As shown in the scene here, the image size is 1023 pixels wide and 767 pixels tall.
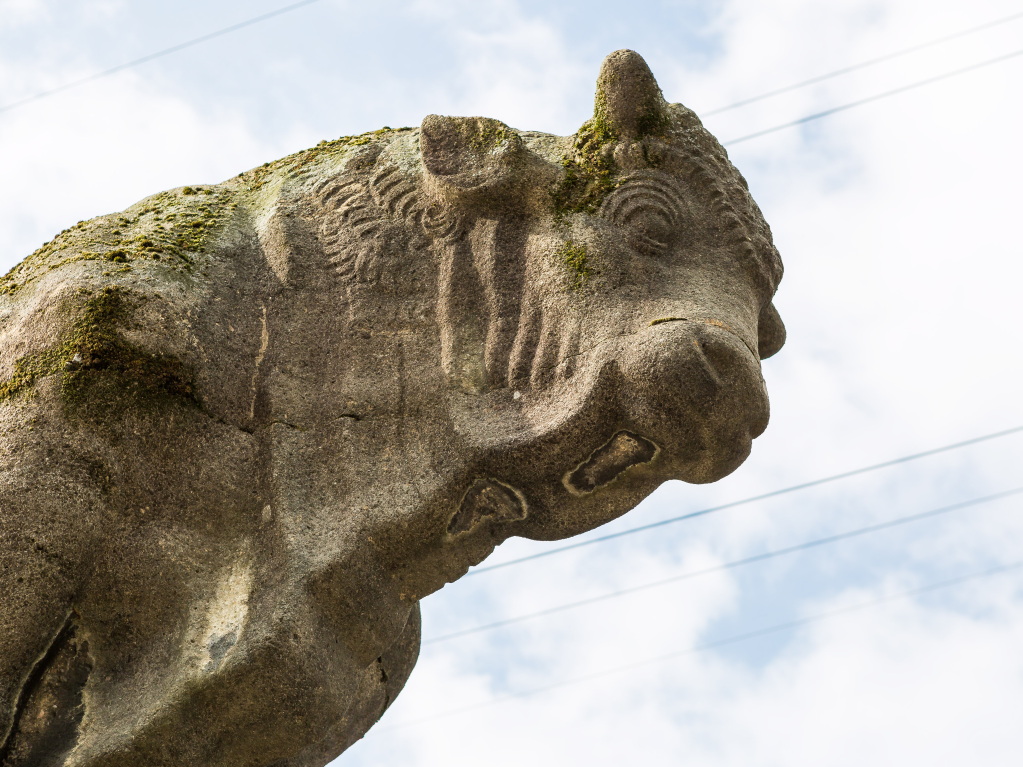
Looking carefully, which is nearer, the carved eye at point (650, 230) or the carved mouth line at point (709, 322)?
the carved mouth line at point (709, 322)

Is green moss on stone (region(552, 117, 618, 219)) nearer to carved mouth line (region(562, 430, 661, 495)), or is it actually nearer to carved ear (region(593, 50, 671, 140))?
carved ear (region(593, 50, 671, 140))

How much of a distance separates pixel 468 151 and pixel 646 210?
518mm

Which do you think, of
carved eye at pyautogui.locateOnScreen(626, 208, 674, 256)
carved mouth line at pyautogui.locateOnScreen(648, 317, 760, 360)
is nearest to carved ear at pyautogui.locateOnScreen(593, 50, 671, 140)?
carved eye at pyautogui.locateOnScreen(626, 208, 674, 256)

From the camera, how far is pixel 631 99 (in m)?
3.65

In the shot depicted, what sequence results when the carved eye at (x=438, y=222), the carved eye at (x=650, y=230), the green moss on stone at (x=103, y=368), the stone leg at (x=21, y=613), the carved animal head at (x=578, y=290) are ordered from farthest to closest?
the carved eye at (x=438, y=222) → the carved eye at (x=650, y=230) → the carved animal head at (x=578, y=290) → the green moss on stone at (x=103, y=368) → the stone leg at (x=21, y=613)

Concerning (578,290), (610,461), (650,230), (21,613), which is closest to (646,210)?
(650,230)

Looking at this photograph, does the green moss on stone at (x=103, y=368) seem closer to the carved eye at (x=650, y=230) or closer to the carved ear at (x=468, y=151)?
the carved ear at (x=468, y=151)

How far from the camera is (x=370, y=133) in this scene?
399cm

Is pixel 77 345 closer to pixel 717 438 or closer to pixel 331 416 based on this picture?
pixel 331 416

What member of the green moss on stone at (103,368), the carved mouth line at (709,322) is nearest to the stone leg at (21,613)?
the green moss on stone at (103,368)

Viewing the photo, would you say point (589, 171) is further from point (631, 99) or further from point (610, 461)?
point (610, 461)

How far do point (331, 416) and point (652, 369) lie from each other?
83cm

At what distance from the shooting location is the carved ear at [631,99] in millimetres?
3656

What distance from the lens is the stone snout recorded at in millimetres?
3164
